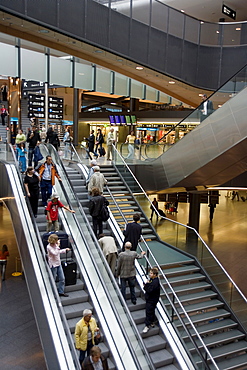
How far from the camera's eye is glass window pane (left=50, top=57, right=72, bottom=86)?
21.3 metres

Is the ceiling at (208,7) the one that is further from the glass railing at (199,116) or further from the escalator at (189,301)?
the escalator at (189,301)

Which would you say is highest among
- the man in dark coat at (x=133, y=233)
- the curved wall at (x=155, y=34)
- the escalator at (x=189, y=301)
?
the curved wall at (x=155, y=34)

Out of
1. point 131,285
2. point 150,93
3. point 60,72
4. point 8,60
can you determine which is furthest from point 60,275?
point 150,93

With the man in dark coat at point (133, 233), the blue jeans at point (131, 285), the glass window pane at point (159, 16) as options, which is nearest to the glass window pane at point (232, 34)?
the glass window pane at point (159, 16)

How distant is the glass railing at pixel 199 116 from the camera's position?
13.7 meters

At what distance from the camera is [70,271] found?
31.7 feet

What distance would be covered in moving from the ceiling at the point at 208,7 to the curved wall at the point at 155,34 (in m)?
5.55

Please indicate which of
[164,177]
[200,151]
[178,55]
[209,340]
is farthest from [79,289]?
[178,55]

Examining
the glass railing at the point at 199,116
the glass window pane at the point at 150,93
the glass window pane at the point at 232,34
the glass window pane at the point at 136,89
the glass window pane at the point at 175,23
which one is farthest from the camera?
the glass window pane at the point at 150,93

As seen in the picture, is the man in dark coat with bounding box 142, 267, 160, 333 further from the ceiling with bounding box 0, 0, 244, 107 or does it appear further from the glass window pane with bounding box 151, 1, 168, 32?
the glass window pane with bounding box 151, 1, 168, 32

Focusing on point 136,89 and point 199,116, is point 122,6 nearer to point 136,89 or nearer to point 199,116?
point 199,116

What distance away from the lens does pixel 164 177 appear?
17297 mm

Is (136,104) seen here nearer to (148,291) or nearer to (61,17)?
(61,17)

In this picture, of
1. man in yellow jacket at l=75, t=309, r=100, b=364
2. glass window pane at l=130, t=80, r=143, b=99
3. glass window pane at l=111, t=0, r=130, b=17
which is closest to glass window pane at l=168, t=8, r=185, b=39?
glass window pane at l=111, t=0, r=130, b=17
